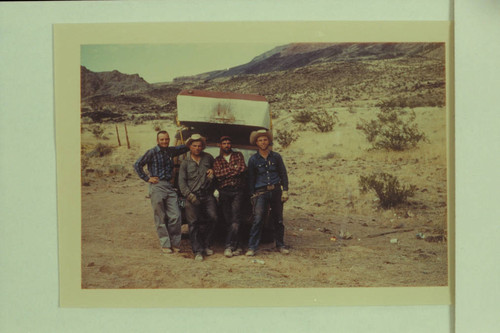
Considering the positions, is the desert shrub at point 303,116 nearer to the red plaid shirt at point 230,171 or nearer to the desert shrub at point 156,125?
the red plaid shirt at point 230,171

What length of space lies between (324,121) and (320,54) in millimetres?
807

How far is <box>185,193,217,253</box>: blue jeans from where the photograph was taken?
5574mm

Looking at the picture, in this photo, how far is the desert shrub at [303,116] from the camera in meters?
5.73

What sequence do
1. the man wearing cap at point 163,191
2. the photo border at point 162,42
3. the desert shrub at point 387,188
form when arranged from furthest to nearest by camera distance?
the desert shrub at point 387,188, the man wearing cap at point 163,191, the photo border at point 162,42

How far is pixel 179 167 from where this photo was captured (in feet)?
18.7

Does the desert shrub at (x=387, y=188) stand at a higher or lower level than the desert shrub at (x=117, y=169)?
lower

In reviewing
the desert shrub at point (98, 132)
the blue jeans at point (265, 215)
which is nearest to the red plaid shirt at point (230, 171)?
the blue jeans at point (265, 215)

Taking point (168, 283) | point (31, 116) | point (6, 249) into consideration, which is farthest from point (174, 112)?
point (6, 249)

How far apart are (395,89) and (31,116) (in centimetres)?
439

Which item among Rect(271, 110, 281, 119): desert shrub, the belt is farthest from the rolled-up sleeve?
Rect(271, 110, 281, 119): desert shrub

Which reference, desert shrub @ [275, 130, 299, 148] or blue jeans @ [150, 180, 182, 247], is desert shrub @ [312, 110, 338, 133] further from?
blue jeans @ [150, 180, 182, 247]

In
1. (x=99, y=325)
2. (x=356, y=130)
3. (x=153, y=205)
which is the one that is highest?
(x=356, y=130)

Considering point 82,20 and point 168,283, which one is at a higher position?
point 82,20
